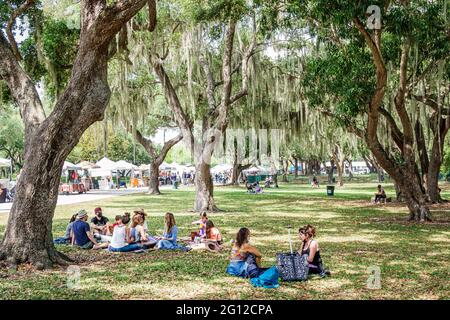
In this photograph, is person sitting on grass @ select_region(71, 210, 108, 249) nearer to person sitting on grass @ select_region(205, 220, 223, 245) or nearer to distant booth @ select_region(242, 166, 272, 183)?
person sitting on grass @ select_region(205, 220, 223, 245)

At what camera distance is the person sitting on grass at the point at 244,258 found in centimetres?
677

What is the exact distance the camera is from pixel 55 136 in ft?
24.7

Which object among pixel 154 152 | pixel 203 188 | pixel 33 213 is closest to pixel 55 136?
pixel 33 213

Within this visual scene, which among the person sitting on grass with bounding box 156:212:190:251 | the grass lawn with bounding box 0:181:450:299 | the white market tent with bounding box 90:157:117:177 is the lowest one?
the grass lawn with bounding box 0:181:450:299

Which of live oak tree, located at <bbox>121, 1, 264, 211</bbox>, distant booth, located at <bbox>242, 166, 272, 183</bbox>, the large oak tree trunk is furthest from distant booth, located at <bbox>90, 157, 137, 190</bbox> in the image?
live oak tree, located at <bbox>121, 1, 264, 211</bbox>

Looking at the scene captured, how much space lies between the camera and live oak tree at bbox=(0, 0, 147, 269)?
24.2ft

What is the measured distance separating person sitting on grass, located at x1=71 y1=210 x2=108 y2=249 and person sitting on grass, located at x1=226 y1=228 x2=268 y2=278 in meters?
3.60

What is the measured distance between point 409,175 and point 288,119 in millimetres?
8723

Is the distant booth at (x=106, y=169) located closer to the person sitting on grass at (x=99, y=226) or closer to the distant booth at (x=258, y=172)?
the distant booth at (x=258, y=172)

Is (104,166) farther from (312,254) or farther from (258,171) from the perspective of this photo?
(312,254)

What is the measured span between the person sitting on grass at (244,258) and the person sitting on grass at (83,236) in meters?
3.60

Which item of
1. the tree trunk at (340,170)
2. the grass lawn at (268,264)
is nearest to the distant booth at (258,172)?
the tree trunk at (340,170)

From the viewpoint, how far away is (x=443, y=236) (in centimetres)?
1097

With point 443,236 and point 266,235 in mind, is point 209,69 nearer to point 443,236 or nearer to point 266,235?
point 266,235
